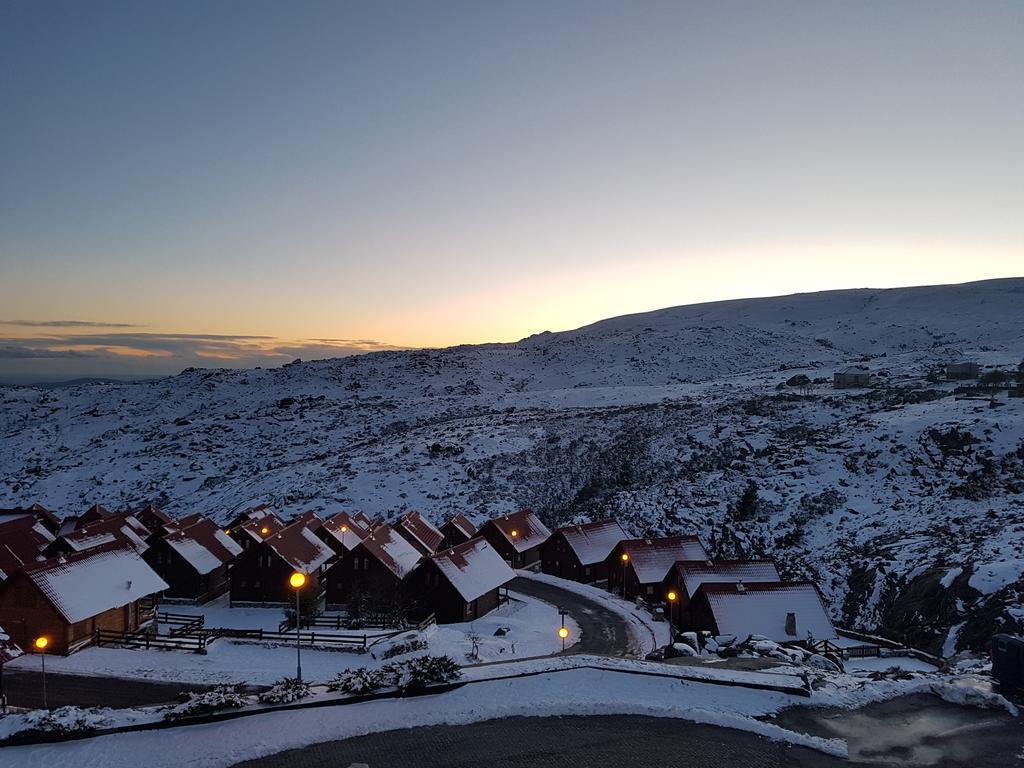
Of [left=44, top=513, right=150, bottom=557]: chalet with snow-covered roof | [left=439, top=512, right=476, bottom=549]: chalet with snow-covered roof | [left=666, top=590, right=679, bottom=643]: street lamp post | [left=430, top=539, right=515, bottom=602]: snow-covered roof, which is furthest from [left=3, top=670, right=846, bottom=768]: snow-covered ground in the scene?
[left=439, top=512, right=476, bottom=549]: chalet with snow-covered roof

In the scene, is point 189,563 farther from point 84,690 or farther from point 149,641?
point 84,690

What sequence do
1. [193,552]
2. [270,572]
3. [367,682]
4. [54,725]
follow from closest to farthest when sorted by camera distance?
[54,725], [367,682], [270,572], [193,552]

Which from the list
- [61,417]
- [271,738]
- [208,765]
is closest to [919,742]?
[271,738]

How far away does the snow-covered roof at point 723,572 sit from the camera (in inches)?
1529

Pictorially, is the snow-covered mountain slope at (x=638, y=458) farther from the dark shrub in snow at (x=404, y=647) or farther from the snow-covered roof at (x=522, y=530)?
the dark shrub in snow at (x=404, y=647)

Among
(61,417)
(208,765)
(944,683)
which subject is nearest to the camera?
(208,765)

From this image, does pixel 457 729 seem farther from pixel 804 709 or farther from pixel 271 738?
pixel 804 709

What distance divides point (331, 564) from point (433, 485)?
23.3 m

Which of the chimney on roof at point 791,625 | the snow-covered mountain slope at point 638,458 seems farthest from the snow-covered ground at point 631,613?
the snow-covered mountain slope at point 638,458

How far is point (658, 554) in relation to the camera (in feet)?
147

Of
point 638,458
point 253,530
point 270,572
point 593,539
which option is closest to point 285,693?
point 270,572

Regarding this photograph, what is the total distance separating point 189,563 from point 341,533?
10406mm

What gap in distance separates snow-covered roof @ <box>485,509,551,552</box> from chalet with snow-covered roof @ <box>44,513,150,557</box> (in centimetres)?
2534

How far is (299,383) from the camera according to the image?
438 ft
